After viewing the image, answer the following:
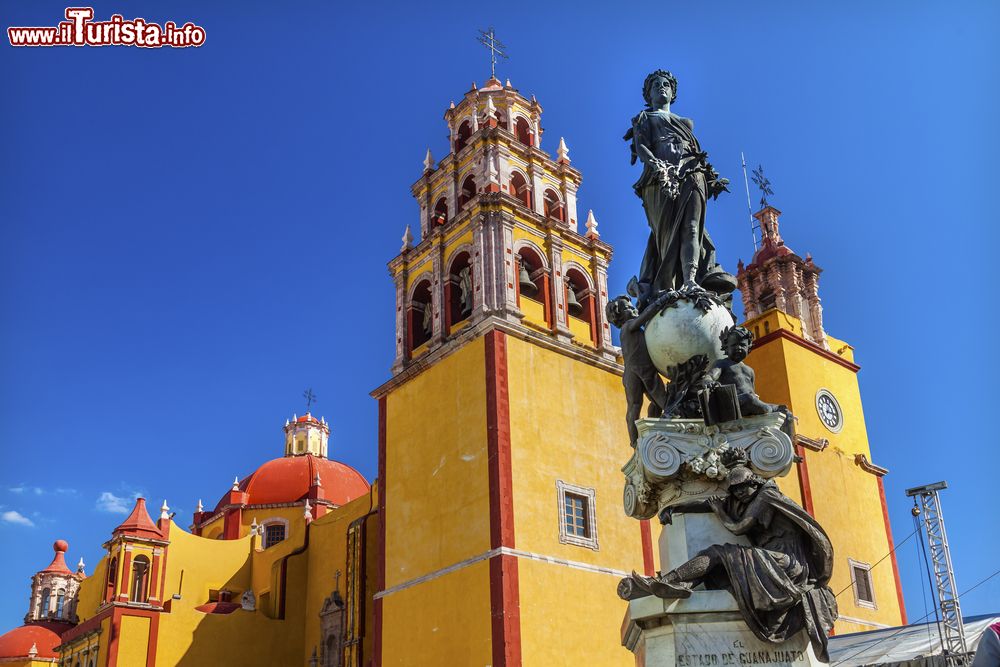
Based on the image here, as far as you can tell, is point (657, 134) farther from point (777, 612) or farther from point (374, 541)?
point (374, 541)

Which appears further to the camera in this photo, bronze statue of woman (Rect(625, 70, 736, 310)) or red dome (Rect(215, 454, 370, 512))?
red dome (Rect(215, 454, 370, 512))

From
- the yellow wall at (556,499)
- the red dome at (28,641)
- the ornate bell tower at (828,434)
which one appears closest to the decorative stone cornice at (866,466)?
the ornate bell tower at (828,434)

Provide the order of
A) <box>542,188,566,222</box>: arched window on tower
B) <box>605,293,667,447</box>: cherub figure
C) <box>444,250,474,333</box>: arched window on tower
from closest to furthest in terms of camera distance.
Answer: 1. <box>605,293,667,447</box>: cherub figure
2. <box>444,250,474,333</box>: arched window on tower
3. <box>542,188,566,222</box>: arched window on tower

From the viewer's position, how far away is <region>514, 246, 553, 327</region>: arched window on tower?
18000mm

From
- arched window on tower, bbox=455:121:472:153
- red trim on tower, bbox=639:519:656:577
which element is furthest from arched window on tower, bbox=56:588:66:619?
red trim on tower, bbox=639:519:656:577

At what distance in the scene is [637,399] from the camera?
5.30 meters

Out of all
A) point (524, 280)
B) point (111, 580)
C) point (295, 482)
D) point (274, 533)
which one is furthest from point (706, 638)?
point (295, 482)

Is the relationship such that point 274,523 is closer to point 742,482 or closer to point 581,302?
point 581,302

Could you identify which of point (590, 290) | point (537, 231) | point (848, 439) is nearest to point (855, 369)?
point (848, 439)

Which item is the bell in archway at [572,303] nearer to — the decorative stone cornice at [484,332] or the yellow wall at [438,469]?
the decorative stone cornice at [484,332]

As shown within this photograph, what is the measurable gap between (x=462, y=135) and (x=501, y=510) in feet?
31.1

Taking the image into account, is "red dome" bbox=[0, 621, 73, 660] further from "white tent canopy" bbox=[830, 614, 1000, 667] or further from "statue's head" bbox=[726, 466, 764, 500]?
"statue's head" bbox=[726, 466, 764, 500]

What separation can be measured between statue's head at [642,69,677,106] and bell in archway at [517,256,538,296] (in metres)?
12.1

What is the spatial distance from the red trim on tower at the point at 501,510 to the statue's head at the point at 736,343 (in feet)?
33.2
